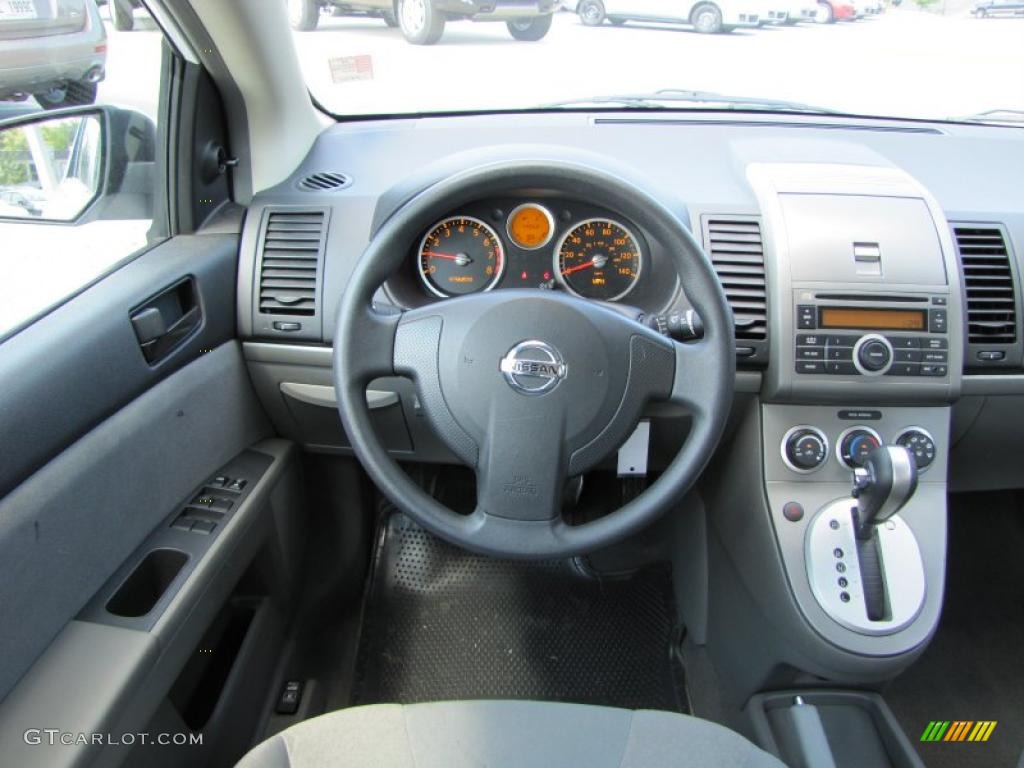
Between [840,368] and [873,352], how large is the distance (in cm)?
7

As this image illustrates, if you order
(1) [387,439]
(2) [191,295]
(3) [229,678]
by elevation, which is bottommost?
(3) [229,678]

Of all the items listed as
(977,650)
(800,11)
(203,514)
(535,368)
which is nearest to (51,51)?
(203,514)

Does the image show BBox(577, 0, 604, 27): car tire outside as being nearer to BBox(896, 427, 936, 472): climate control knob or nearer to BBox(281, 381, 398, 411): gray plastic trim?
BBox(281, 381, 398, 411): gray plastic trim

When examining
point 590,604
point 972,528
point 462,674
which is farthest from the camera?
point 972,528

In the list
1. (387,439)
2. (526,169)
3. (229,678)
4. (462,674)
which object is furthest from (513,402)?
(462,674)

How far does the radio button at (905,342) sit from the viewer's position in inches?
58.2

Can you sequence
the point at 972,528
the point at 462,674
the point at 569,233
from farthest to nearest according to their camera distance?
1. the point at 972,528
2. the point at 462,674
3. the point at 569,233

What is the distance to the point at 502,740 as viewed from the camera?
1.06m

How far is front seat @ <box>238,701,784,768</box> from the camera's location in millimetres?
1037

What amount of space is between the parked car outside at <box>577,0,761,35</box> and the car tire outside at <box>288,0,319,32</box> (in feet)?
2.27

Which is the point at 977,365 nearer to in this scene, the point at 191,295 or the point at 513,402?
the point at 513,402

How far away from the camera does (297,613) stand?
1.97m

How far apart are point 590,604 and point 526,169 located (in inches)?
55.9

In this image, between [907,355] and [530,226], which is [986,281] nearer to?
[907,355]
